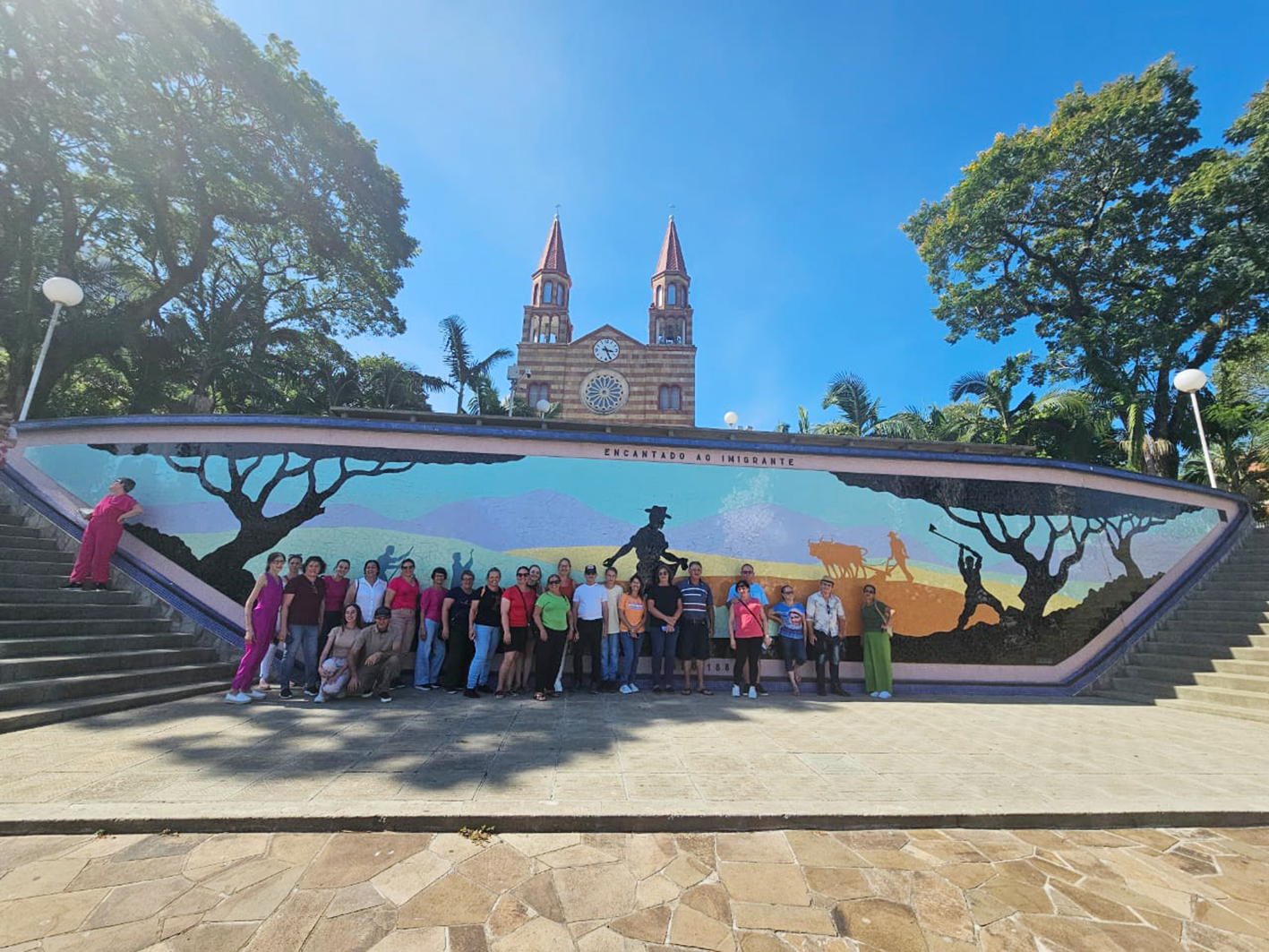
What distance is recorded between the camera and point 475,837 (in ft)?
10.1

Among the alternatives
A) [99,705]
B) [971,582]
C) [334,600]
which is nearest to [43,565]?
[99,705]

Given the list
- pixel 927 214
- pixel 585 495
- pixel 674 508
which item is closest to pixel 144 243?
pixel 585 495

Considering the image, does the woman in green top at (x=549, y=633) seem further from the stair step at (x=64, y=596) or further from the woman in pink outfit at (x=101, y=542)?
the woman in pink outfit at (x=101, y=542)

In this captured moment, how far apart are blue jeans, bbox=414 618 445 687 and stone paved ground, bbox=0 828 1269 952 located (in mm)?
4049

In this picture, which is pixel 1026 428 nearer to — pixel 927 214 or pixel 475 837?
pixel 927 214

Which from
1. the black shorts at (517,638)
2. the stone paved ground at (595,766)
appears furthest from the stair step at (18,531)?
the black shorts at (517,638)

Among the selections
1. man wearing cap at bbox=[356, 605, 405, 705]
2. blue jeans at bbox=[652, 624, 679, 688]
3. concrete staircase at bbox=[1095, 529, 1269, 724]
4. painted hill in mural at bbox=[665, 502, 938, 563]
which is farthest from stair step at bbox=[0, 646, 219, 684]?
concrete staircase at bbox=[1095, 529, 1269, 724]

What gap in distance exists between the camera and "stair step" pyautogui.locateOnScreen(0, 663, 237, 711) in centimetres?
484

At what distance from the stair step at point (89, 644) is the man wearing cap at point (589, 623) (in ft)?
16.7

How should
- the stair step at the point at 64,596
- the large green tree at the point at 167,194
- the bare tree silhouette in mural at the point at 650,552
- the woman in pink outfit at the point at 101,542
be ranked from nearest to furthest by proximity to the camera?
the stair step at the point at 64,596 → the woman in pink outfit at the point at 101,542 → the bare tree silhouette in mural at the point at 650,552 → the large green tree at the point at 167,194

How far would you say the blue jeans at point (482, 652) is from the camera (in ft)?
21.7

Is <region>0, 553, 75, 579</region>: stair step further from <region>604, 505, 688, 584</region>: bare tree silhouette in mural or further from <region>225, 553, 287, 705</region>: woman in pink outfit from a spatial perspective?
<region>604, 505, 688, 584</region>: bare tree silhouette in mural

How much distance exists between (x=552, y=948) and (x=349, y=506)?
7.31 metres

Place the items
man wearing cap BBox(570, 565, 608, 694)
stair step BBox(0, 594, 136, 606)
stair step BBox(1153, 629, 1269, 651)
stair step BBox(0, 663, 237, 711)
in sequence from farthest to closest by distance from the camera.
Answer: stair step BBox(1153, 629, 1269, 651) → man wearing cap BBox(570, 565, 608, 694) → stair step BBox(0, 594, 136, 606) → stair step BBox(0, 663, 237, 711)
